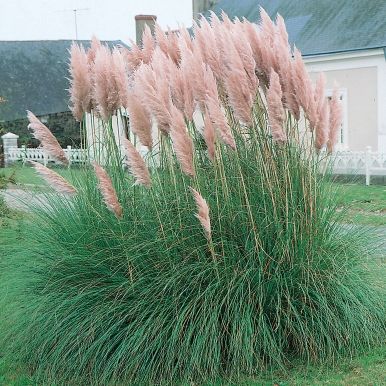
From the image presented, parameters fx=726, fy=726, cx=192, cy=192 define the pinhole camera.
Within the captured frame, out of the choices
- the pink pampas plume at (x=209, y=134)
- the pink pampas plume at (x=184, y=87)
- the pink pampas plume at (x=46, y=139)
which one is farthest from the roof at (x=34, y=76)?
the pink pampas plume at (x=209, y=134)

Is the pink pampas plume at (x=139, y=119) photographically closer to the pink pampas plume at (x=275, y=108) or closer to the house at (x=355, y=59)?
the pink pampas plume at (x=275, y=108)

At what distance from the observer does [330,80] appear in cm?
2089

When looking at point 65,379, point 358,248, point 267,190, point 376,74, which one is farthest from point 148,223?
point 376,74

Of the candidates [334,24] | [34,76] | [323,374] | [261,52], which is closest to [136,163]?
[261,52]

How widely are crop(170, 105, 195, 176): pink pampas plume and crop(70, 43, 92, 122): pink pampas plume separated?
1029mm

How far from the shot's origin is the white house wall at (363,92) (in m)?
19.8

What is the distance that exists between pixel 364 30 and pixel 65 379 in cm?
1802

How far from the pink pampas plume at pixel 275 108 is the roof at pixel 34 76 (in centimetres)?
3545

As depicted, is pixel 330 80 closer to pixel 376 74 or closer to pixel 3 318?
pixel 376 74

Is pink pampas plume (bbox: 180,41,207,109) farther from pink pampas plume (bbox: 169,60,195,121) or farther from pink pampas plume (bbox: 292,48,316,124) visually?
pink pampas plume (bbox: 292,48,316,124)

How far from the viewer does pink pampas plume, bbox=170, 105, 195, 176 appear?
417 centimetres

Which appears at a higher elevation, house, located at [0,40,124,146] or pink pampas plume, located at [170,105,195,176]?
house, located at [0,40,124,146]

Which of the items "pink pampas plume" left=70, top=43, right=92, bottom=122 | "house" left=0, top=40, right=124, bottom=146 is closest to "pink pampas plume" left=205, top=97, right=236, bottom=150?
"pink pampas plume" left=70, top=43, right=92, bottom=122

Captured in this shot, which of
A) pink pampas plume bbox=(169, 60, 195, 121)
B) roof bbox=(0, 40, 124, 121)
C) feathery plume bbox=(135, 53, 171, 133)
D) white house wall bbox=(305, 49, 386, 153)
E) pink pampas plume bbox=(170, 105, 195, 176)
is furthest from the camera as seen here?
roof bbox=(0, 40, 124, 121)
